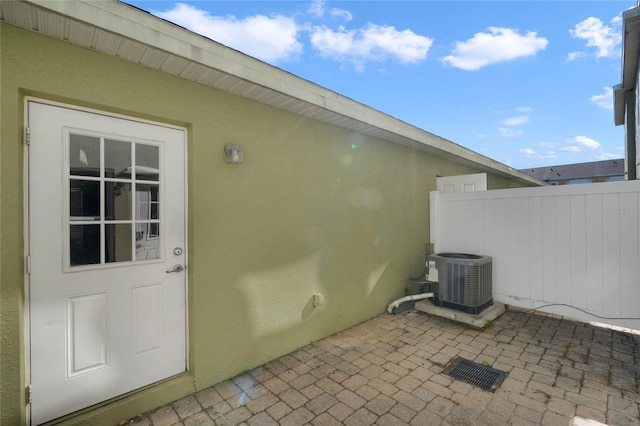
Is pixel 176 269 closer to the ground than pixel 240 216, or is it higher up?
closer to the ground

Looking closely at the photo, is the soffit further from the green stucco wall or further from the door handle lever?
the door handle lever

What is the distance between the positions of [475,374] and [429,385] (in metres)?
0.53

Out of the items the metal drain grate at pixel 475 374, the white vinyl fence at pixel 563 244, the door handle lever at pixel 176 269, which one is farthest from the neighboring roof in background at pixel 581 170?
the door handle lever at pixel 176 269

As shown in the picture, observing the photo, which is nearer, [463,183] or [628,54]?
[628,54]

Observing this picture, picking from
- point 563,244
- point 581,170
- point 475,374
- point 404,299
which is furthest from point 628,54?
point 581,170

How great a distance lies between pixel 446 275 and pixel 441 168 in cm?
262

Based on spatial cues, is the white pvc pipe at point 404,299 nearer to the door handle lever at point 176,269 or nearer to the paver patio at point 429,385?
the paver patio at point 429,385

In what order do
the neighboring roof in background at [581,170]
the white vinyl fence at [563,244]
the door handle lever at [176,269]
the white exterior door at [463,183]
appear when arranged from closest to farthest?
the door handle lever at [176,269]
the white vinyl fence at [563,244]
the white exterior door at [463,183]
the neighboring roof in background at [581,170]

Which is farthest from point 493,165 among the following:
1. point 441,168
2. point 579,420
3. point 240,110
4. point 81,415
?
point 81,415

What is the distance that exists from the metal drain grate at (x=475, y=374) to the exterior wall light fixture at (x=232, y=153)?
290cm

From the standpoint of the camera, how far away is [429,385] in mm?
2516

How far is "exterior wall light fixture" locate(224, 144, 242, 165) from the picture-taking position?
8.55 feet

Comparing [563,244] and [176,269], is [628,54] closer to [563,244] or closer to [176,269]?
[563,244]

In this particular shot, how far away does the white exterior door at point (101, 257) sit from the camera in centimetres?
188
